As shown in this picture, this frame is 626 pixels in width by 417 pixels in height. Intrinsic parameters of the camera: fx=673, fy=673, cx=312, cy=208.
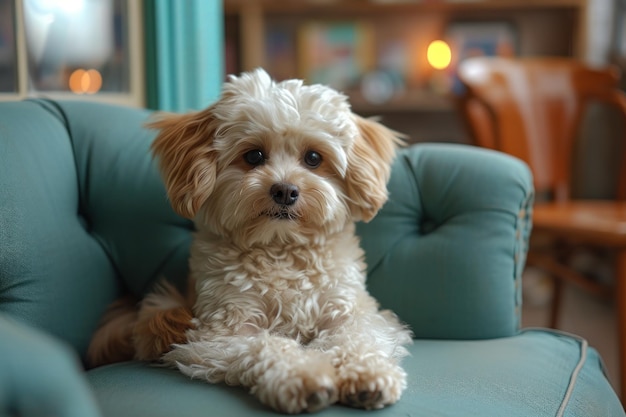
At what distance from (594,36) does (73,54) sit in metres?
2.61

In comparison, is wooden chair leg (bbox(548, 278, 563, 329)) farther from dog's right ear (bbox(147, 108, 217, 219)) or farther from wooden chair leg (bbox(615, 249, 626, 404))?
dog's right ear (bbox(147, 108, 217, 219))

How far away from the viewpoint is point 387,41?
369cm

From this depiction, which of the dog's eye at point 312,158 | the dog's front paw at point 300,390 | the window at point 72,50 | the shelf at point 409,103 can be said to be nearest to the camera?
the dog's front paw at point 300,390

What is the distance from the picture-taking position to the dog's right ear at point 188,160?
1240mm

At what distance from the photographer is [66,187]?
1437 millimetres

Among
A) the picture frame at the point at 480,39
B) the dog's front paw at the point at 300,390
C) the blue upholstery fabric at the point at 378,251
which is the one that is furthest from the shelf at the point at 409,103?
the dog's front paw at the point at 300,390

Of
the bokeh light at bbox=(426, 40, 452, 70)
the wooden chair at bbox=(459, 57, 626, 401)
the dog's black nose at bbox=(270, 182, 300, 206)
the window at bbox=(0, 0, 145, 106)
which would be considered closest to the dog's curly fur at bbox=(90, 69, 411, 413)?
the dog's black nose at bbox=(270, 182, 300, 206)

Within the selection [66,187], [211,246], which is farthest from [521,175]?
[66,187]

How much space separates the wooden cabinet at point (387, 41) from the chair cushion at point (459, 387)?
7.49 ft

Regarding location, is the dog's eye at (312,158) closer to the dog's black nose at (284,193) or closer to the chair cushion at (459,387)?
the dog's black nose at (284,193)

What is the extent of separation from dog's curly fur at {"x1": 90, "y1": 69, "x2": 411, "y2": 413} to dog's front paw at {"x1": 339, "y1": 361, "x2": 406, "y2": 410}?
0.08m

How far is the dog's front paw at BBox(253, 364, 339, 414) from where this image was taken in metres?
1.02

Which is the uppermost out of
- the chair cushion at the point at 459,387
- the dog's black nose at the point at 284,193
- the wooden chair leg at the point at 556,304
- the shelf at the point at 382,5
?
the shelf at the point at 382,5

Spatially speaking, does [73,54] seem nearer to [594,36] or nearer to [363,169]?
[363,169]
